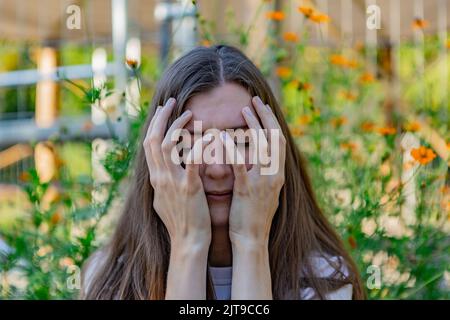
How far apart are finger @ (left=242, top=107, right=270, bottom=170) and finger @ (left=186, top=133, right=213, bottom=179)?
70mm

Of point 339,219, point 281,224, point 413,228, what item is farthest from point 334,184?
point 281,224

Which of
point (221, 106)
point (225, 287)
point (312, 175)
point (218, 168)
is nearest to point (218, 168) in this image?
point (218, 168)

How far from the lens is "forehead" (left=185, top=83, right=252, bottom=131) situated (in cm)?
108

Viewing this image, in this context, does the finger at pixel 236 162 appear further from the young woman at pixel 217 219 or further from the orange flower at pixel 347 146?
the orange flower at pixel 347 146

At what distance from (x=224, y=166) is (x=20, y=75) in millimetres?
3652

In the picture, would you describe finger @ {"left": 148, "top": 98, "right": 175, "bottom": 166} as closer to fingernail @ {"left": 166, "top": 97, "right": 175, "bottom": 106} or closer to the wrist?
fingernail @ {"left": 166, "top": 97, "right": 175, "bottom": 106}

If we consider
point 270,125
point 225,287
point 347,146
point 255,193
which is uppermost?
point 347,146

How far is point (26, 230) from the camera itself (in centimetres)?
182

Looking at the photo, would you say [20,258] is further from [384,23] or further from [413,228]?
[384,23]

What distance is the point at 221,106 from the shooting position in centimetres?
110

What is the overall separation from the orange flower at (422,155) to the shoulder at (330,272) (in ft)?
1.21

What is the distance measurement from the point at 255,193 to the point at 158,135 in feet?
0.56

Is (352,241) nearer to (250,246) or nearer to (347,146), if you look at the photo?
(347,146)

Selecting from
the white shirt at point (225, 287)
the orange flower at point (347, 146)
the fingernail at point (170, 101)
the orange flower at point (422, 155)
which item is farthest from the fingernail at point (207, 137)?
the orange flower at point (347, 146)
